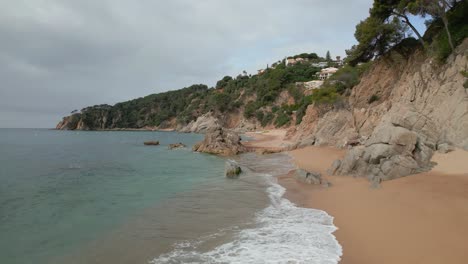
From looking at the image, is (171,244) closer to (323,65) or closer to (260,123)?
(260,123)

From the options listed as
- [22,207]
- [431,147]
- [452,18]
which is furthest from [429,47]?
[22,207]

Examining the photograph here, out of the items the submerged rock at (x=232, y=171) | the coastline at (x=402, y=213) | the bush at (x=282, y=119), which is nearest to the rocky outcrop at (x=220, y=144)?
the submerged rock at (x=232, y=171)

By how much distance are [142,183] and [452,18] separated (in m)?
23.8

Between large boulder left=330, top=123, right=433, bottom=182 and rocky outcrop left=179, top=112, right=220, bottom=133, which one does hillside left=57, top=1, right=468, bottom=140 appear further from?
rocky outcrop left=179, top=112, right=220, bottom=133

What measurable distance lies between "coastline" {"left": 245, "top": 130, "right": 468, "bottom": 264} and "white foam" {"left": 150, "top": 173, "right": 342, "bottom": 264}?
386 mm

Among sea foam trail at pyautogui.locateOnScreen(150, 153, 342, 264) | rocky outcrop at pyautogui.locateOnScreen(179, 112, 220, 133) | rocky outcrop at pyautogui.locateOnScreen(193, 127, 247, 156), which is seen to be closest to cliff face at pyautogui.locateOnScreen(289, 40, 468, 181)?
sea foam trail at pyautogui.locateOnScreen(150, 153, 342, 264)

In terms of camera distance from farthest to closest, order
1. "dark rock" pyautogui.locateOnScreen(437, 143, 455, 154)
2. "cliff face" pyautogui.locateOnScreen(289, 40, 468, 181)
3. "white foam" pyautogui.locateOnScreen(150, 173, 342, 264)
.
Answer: "dark rock" pyautogui.locateOnScreen(437, 143, 455, 154)
"cliff face" pyautogui.locateOnScreen(289, 40, 468, 181)
"white foam" pyautogui.locateOnScreen(150, 173, 342, 264)

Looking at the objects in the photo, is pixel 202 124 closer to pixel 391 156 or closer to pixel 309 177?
pixel 309 177

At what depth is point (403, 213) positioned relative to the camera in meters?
8.74

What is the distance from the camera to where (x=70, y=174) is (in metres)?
19.9

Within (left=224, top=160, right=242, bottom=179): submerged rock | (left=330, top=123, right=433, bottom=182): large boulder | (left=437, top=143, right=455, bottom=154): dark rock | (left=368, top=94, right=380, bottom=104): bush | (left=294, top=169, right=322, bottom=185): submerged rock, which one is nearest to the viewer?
(left=330, top=123, right=433, bottom=182): large boulder

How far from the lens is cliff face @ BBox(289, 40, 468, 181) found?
13602 mm

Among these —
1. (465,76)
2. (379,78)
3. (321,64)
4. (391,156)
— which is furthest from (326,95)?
(321,64)

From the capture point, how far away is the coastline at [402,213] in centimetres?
647
